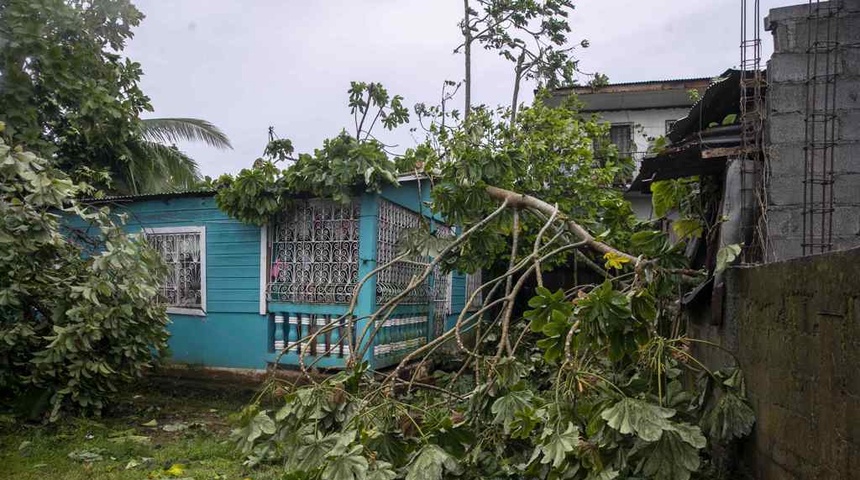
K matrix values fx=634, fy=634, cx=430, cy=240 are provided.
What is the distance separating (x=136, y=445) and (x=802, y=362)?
4825 millimetres

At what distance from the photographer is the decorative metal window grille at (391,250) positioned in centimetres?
695

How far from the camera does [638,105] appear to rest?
14.7 metres

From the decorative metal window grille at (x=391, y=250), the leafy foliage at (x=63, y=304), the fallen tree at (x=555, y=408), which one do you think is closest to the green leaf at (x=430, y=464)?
the fallen tree at (x=555, y=408)

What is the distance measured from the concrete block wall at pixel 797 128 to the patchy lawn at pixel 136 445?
375 cm

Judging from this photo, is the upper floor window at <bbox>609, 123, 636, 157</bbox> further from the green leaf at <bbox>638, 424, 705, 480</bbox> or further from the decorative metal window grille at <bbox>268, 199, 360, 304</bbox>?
the green leaf at <bbox>638, 424, 705, 480</bbox>

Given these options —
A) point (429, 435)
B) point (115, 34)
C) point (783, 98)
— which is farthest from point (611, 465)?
point (115, 34)

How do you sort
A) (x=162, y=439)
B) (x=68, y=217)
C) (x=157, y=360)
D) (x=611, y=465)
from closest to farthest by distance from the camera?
(x=611, y=465) < (x=162, y=439) < (x=157, y=360) < (x=68, y=217)

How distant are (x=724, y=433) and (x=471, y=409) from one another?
4.59 ft

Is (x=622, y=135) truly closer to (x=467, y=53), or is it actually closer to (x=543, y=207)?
(x=467, y=53)

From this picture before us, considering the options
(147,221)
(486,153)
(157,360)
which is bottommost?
(157,360)

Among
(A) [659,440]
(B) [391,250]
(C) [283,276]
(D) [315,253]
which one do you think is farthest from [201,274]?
(A) [659,440]

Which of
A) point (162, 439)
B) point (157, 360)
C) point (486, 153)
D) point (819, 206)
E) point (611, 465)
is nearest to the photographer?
point (611, 465)

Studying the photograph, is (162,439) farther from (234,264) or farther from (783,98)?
(783,98)

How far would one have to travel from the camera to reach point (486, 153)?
235 inches
